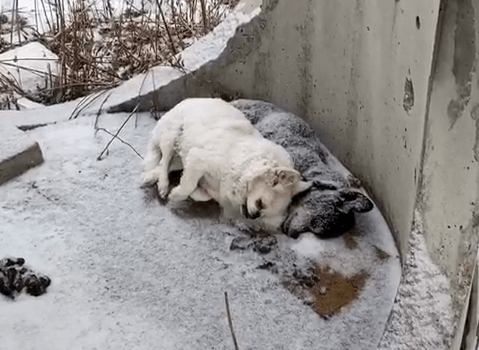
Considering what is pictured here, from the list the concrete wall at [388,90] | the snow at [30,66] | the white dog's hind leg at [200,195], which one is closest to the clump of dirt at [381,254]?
the concrete wall at [388,90]

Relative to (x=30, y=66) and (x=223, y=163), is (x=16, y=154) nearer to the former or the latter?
(x=223, y=163)

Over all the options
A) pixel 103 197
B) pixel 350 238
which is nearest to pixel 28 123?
pixel 103 197

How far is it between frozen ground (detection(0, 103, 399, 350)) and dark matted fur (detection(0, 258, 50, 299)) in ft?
0.13

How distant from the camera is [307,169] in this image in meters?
3.34

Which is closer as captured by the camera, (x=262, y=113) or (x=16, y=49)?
(x=262, y=113)

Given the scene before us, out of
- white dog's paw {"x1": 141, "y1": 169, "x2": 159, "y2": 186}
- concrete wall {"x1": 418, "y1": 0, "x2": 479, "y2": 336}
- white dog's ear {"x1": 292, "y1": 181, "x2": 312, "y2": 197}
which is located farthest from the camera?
white dog's paw {"x1": 141, "y1": 169, "x2": 159, "y2": 186}

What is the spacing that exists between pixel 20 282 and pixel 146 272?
50 cm

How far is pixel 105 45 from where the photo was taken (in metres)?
5.16

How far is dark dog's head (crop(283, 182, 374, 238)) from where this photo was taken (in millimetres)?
Answer: 3021

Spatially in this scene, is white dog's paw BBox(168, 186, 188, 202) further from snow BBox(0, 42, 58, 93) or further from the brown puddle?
snow BBox(0, 42, 58, 93)

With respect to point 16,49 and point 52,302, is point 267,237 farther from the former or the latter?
point 16,49

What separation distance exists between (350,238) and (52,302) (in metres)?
1.28

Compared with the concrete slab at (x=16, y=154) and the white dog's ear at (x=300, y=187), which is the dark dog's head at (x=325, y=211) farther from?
the concrete slab at (x=16, y=154)

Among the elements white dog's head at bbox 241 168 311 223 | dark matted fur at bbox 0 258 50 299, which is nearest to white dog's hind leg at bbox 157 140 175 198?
white dog's head at bbox 241 168 311 223
